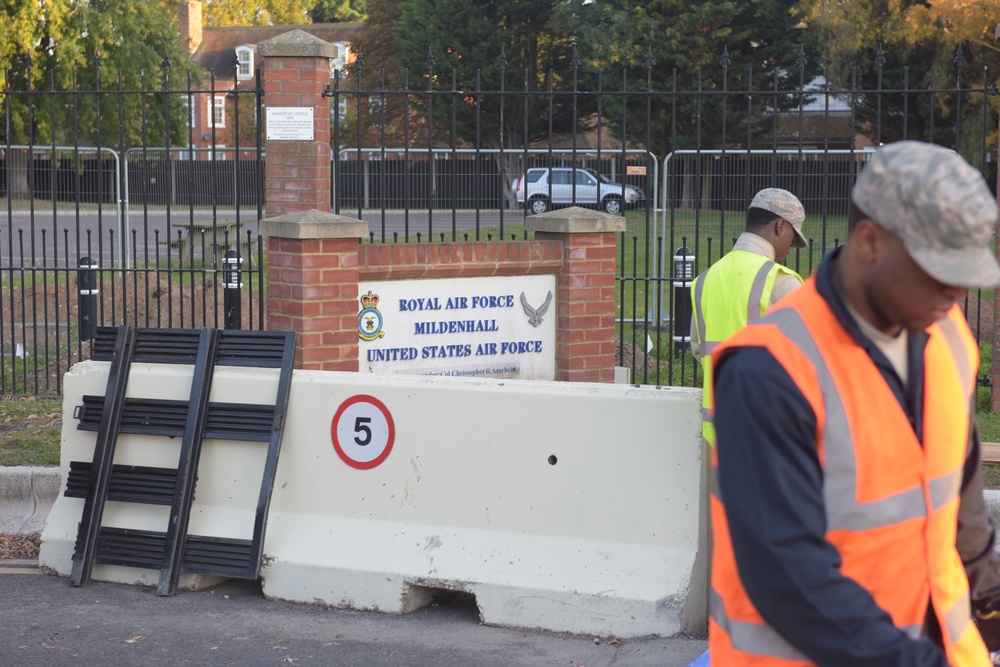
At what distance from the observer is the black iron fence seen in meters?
9.30

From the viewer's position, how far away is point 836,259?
6.90 ft

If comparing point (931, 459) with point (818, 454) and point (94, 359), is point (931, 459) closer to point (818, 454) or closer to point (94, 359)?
point (818, 454)

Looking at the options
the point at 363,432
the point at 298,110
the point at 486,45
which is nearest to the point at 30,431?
the point at 298,110

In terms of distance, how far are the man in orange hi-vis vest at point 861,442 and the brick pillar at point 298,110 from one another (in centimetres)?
732

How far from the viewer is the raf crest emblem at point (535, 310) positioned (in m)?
8.29

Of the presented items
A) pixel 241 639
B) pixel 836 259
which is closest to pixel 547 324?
pixel 241 639

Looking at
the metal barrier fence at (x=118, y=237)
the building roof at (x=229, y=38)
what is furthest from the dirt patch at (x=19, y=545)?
the building roof at (x=229, y=38)

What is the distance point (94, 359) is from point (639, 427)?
282cm

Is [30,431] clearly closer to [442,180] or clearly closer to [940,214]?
[442,180]

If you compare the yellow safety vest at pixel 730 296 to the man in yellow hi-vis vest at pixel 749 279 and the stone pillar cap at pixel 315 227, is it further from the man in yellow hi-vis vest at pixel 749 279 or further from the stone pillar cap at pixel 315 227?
the stone pillar cap at pixel 315 227

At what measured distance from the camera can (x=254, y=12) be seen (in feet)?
264

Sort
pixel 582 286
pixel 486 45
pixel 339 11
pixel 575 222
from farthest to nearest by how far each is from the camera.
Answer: pixel 339 11
pixel 486 45
pixel 582 286
pixel 575 222

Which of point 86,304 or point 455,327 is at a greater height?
point 455,327

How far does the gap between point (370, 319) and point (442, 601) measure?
235 cm
